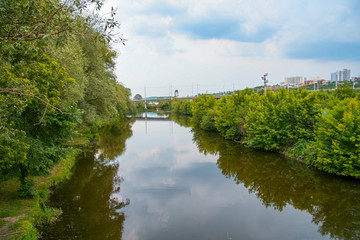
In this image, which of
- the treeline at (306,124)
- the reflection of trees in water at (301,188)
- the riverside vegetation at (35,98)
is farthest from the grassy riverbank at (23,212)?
the treeline at (306,124)

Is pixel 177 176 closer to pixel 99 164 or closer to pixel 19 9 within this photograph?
pixel 99 164

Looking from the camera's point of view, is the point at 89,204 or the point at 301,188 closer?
the point at 89,204

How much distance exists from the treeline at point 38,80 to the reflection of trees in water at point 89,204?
2.69 metres

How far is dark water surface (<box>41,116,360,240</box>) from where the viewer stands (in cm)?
1256

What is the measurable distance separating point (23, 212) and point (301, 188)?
673 inches

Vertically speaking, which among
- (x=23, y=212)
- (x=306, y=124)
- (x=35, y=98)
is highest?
(x=35, y=98)

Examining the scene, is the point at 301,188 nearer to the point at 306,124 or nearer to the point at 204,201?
the point at 204,201

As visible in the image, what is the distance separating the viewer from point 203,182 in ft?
65.9

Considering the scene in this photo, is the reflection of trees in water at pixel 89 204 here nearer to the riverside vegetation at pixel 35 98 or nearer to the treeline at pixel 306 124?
the riverside vegetation at pixel 35 98

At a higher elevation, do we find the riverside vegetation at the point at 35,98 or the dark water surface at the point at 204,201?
the riverside vegetation at the point at 35,98

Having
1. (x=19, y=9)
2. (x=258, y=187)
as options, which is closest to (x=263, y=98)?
(x=258, y=187)

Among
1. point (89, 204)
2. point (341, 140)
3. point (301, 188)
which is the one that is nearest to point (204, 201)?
point (89, 204)

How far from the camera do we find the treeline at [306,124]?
59.1 ft

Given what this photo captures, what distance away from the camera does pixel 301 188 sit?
1816cm
